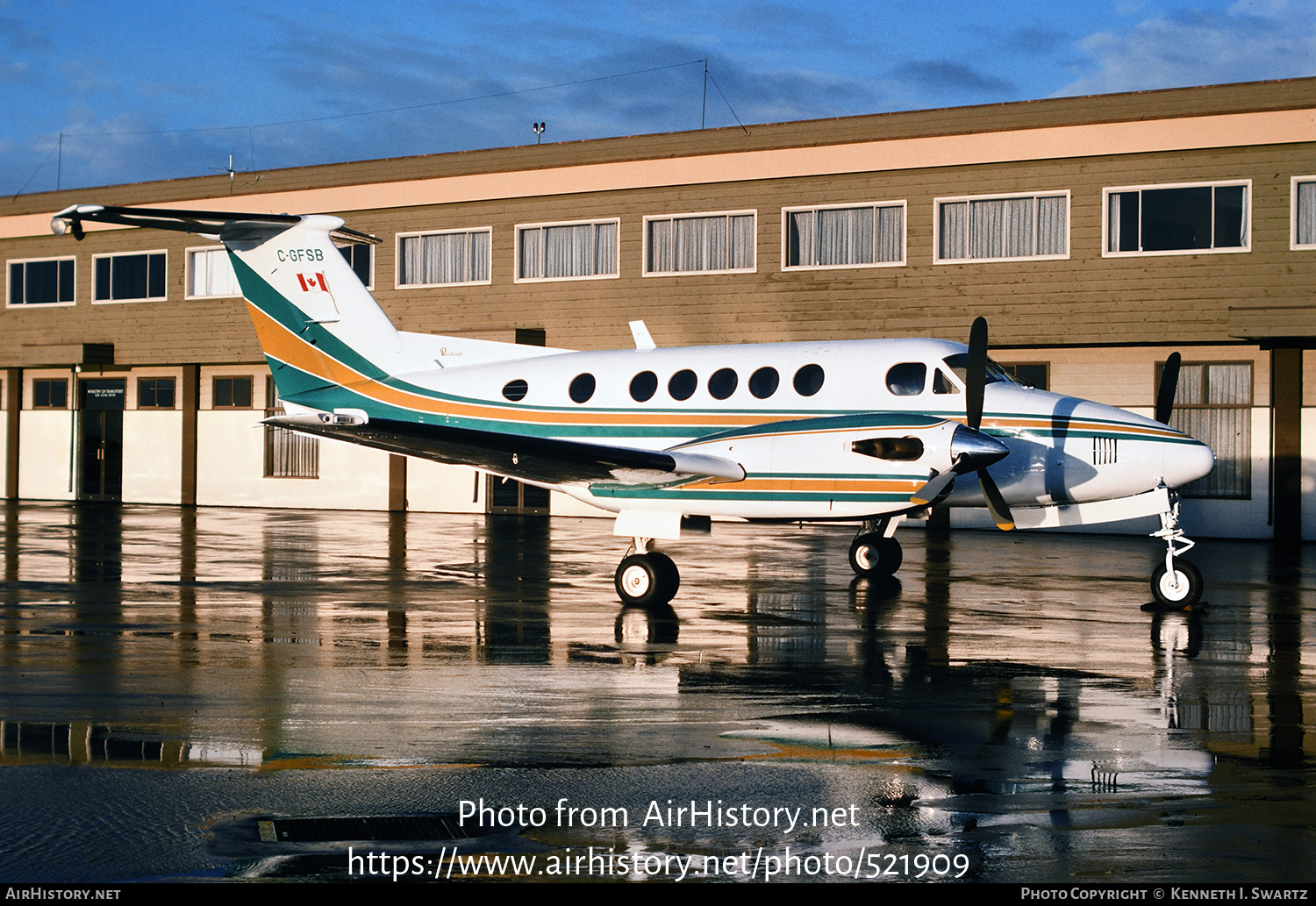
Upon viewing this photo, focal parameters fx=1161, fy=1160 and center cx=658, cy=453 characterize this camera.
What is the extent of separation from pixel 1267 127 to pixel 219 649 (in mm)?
23407

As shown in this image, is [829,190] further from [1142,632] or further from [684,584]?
[1142,632]

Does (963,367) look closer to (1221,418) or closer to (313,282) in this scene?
(313,282)

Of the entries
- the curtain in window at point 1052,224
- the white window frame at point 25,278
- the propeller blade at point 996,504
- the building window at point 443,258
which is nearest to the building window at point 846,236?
the curtain in window at point 1052,224

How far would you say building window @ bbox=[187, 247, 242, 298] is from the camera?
37.2 metres

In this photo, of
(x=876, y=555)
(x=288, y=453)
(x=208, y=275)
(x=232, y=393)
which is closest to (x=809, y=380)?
(x=876, y=555)

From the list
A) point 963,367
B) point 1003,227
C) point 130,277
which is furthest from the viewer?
point 130,277

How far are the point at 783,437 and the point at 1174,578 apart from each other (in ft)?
16.0

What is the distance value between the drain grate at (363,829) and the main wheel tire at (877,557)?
12211mm

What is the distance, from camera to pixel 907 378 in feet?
47.1

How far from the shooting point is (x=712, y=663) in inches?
392

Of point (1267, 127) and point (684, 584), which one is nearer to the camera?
point (684, 584)

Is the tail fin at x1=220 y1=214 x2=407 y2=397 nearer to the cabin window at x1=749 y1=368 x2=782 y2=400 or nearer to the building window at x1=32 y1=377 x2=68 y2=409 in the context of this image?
the cabin window at x1=749 y1=368 x2=782 y2=400

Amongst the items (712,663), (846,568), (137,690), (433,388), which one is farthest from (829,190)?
(137,690)

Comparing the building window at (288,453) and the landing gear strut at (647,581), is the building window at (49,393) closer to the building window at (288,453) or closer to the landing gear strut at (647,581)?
the building window at (288,453)
